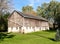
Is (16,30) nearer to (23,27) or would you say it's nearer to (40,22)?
(23,27)

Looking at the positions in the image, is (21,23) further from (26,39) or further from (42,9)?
(42,9)

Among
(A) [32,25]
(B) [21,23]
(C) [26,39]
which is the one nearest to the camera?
(C) [26,39]

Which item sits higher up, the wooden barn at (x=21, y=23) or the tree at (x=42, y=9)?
the tree at (x=42, y=9)

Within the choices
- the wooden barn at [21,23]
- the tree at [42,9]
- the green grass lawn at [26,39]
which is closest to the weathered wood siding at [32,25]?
the wooden barn at [21,23]

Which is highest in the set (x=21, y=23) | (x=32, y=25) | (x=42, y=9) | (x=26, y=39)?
(x=42, y=9)

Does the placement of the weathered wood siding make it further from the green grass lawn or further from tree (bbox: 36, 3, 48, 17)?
tree (bbox: 36, 3, 48, 17)

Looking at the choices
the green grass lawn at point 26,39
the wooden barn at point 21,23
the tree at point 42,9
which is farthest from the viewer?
the tree at point 42,9

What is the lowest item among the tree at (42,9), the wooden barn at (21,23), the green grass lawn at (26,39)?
the green grass lawn at (26,39)

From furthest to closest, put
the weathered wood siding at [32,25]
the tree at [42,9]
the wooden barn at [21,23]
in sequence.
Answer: the tree at [42,9] < the weathered wood siding at [32,25] < the wooden barn at [21,23]

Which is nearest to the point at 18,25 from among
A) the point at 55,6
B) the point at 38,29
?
the point at 38,29

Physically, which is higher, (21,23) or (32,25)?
(21,23)

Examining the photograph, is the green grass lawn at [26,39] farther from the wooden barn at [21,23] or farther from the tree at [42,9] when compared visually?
the tree at [42,9]

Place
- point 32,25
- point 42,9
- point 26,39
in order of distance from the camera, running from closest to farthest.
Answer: point 26,39
point 32,25
point 42,9

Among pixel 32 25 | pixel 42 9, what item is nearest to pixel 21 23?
pixel 32 25
